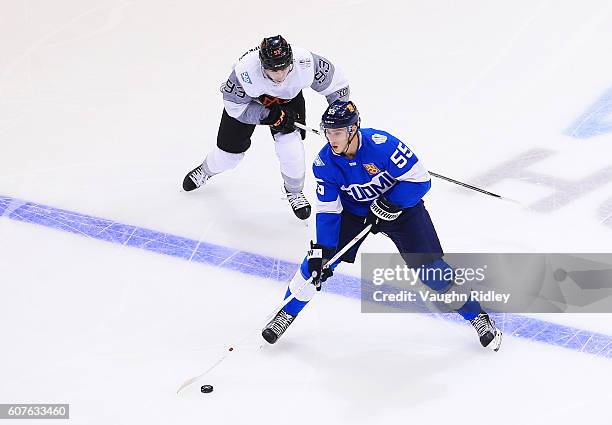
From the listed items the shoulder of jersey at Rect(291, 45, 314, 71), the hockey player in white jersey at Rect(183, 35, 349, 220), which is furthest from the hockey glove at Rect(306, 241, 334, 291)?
the shoulder of jersey at Rect(291, 45, 314, 71)

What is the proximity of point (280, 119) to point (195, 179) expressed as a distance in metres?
0.95

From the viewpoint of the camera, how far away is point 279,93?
203 inches

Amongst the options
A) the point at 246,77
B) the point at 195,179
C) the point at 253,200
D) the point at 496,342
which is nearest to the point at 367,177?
the point at 496,342

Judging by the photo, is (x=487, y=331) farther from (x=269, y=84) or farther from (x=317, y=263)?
(x=269, y=84)

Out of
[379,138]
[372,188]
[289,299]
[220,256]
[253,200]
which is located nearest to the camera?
[379,138]

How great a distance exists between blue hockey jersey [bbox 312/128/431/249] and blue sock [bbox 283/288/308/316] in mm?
342

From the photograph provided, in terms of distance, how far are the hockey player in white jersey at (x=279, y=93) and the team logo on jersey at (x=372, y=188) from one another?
0.89m

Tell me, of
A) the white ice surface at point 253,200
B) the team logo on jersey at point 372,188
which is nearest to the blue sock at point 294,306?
the white ice surface at point 253,200

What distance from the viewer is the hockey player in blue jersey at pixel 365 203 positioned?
13.6 ft

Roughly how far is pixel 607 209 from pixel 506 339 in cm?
130

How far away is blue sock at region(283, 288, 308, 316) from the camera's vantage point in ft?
14.8

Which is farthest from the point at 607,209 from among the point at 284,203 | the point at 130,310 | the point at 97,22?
the point at 97,22

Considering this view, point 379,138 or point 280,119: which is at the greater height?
point 379,138

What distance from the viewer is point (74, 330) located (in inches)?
185
